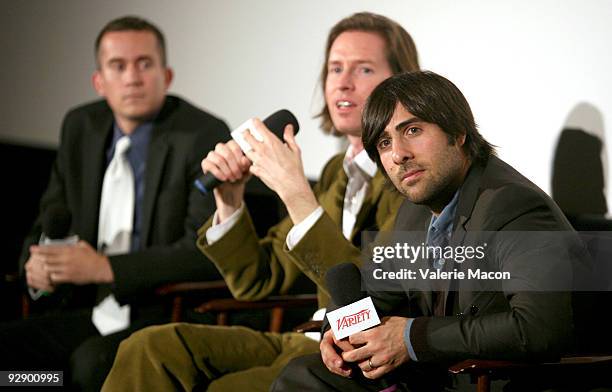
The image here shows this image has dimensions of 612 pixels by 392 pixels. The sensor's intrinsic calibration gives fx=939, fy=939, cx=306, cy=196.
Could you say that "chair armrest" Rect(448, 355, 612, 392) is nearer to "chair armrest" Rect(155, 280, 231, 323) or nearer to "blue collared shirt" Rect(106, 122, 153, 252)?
"chair armrest" Rect(155, 280, 231, 323)

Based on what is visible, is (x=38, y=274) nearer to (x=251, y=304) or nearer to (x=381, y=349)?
(x=251, y=304)

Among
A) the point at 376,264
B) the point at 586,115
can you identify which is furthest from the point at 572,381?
the point at 586,115

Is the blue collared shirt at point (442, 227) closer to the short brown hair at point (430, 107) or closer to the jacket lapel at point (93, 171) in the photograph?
the short brown hair at point (430, 107)

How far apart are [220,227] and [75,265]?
699 millimetres

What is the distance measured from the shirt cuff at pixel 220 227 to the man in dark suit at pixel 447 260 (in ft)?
2.29

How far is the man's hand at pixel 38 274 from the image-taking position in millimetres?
3293

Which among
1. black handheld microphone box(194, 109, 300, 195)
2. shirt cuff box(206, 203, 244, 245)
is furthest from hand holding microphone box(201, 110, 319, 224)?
shirt cuff box(206, 203, 244, 245)

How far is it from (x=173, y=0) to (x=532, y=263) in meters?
2.58

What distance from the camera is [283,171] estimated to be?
256 cm

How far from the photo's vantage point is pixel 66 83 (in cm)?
439

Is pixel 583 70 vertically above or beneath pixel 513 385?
above

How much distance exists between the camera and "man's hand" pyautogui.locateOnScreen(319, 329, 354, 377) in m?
2.07

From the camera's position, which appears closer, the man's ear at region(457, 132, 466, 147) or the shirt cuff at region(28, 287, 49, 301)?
the man's ear at region(457, 132, 466, 147)

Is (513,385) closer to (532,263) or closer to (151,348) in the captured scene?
(532,263)
